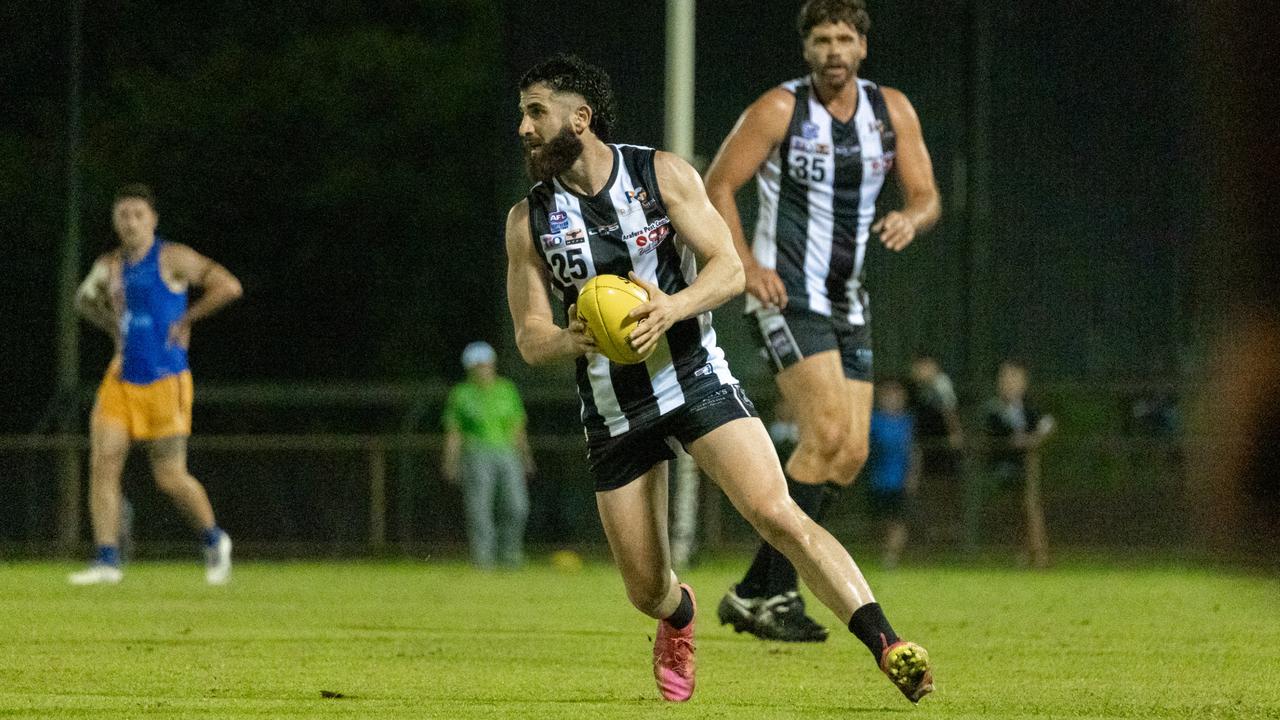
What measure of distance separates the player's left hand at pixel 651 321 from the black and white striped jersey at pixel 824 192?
8.32 ft

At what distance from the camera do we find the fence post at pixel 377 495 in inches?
684

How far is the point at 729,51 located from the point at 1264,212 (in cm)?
1937

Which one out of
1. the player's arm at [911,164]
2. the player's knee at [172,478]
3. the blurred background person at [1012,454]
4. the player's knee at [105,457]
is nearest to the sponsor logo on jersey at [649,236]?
the player's arm at [911,164]

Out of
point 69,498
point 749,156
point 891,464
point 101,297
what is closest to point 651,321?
point 749,156

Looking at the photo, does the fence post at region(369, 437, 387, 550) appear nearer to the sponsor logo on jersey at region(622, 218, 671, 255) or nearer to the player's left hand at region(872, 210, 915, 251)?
the player's left hand at region(872, 210, 915, 251)

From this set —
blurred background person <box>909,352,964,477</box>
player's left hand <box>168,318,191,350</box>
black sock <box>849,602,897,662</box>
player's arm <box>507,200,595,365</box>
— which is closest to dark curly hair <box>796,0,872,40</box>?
player's arm <box>507,200,595,365</box>

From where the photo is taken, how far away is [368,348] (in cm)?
2625

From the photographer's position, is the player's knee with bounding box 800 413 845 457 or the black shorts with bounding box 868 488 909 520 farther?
the black shorts with bounding box 868 488 909 520

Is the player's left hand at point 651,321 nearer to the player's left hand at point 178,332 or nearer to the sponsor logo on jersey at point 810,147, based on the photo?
the sponsor logo on jersey at point 810,147

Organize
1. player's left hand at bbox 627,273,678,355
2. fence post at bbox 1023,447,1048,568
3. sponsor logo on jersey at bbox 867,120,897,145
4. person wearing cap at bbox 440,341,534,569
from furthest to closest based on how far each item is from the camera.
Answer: fence post at bbox 1023,447,1048,568, person wearing cap at bbox 440,341,534,569, sponsor logo on jersey at bbox 867,120,897,145, player's left hand at bbox 627,273,678,355

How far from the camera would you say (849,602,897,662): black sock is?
4.51 meters

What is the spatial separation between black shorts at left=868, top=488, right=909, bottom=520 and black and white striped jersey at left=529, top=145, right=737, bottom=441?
11.5 meters

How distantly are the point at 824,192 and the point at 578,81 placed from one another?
244cm

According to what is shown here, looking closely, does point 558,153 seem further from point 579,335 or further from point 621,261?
Result: point 579,335
